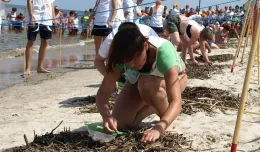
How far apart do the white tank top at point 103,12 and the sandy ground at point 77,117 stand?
958 millimetres

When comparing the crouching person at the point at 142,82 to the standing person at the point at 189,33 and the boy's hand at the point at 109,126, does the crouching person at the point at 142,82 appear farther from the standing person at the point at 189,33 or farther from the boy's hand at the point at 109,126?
the standing person at the point at 189,33

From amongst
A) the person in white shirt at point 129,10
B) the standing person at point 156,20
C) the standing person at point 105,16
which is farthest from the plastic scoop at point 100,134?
the standing person at point 156,20

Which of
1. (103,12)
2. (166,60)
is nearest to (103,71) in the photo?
(166,60)

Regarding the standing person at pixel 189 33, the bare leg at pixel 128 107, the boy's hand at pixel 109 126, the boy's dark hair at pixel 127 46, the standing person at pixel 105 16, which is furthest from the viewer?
the standing person at pixel 189 33

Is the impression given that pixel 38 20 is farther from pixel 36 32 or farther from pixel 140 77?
pixel 140 77

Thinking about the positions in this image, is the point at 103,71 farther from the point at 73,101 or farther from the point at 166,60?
the point at 73,101

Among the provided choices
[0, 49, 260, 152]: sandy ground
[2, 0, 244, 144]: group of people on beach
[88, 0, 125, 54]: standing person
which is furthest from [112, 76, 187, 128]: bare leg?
[88, 0, 125, 54]: standing person

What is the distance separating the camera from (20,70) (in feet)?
25.3

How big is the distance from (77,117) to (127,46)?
137 cm

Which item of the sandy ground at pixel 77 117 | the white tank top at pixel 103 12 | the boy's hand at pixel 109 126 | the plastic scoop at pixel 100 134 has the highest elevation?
the white tank top at pixel 103 12

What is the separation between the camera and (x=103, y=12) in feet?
19.1

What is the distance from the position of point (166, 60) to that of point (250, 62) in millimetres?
687

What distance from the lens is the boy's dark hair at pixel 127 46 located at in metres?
2.28

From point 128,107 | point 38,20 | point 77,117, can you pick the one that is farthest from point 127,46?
point 38,20
